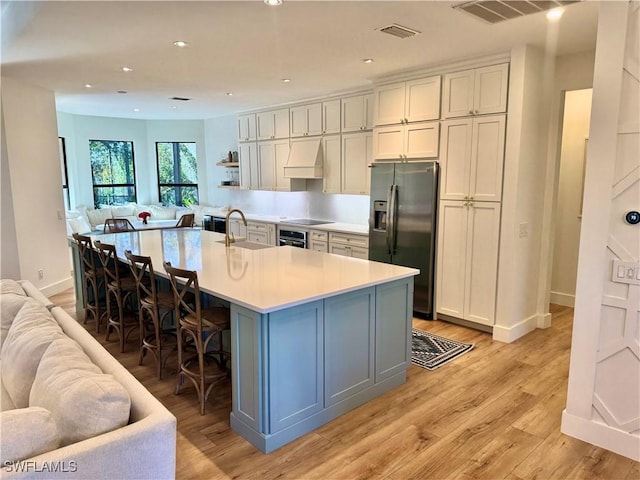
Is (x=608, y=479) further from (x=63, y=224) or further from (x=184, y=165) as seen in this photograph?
(x=184, y=165)

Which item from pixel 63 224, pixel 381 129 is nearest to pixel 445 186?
pixel 381 129

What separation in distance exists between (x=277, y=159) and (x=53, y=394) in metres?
5.60

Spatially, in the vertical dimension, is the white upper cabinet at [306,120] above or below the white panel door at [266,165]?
above

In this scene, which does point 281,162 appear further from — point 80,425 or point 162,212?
point 80,425

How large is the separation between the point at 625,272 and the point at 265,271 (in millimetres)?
2193

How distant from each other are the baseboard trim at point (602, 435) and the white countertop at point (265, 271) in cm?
132

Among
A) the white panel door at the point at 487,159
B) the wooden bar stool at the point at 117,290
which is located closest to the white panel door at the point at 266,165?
the wooden bar stool at the point at 117,290

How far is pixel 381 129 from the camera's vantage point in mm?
4973

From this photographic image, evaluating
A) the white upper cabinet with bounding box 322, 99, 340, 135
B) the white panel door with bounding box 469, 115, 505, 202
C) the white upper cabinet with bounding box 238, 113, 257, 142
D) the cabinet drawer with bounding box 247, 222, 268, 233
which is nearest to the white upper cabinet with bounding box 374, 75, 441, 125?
the white panel door with bounding box 469, 115, 505, 202

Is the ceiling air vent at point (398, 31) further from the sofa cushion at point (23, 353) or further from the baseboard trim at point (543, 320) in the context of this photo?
the baseboard trim at point (543, 320)

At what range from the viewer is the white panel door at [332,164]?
5.81 m

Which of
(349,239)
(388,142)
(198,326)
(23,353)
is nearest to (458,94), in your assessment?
(388,142)

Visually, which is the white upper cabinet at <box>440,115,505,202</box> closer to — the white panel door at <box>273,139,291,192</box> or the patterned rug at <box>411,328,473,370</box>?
the patterned rug at <box>411,328,473,370</box>

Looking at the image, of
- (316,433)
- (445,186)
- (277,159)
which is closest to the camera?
(316,433)
